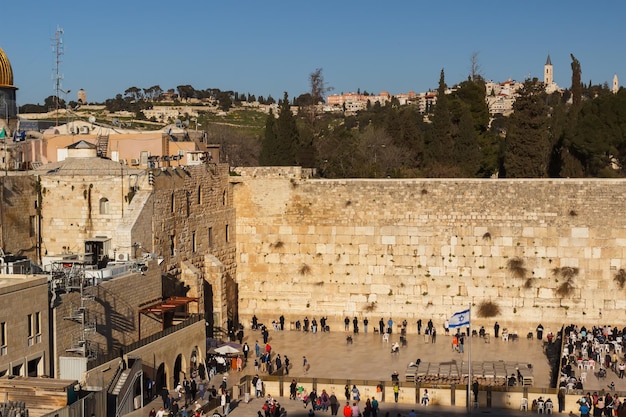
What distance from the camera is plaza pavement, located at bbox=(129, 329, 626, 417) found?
2361cm

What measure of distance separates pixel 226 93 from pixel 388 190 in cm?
9088

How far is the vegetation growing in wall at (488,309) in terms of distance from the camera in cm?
3138

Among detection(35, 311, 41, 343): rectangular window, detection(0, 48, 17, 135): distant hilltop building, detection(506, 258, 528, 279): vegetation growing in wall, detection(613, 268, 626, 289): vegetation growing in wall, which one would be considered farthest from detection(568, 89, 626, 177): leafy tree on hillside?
detection(35, 311, 41, 343): rectangular window

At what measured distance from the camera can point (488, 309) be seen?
1236 inches

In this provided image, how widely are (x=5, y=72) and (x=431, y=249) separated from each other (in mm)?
14785

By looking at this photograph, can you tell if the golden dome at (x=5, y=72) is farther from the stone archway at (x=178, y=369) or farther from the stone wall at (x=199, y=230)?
the stone archway at (x=178, y=369)

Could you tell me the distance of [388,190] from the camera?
32.1m

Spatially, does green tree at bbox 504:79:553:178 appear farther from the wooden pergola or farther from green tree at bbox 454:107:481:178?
the wooden pergola

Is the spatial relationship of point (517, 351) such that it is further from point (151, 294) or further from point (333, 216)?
point (151, 294)

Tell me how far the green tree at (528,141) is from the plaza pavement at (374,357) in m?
8.52

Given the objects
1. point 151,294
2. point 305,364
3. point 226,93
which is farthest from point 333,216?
point 226,93

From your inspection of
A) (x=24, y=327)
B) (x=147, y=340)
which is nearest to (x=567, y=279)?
(x=147, y=340)

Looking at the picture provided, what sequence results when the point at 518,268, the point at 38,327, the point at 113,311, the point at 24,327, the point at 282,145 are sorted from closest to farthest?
1. the point at 24,327
2. the point at 38,327
3. the point at 113,311
4. the point at 518,268
5. the point at 282,145

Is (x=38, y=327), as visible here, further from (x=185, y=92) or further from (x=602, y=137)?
(x=185, y=92)
